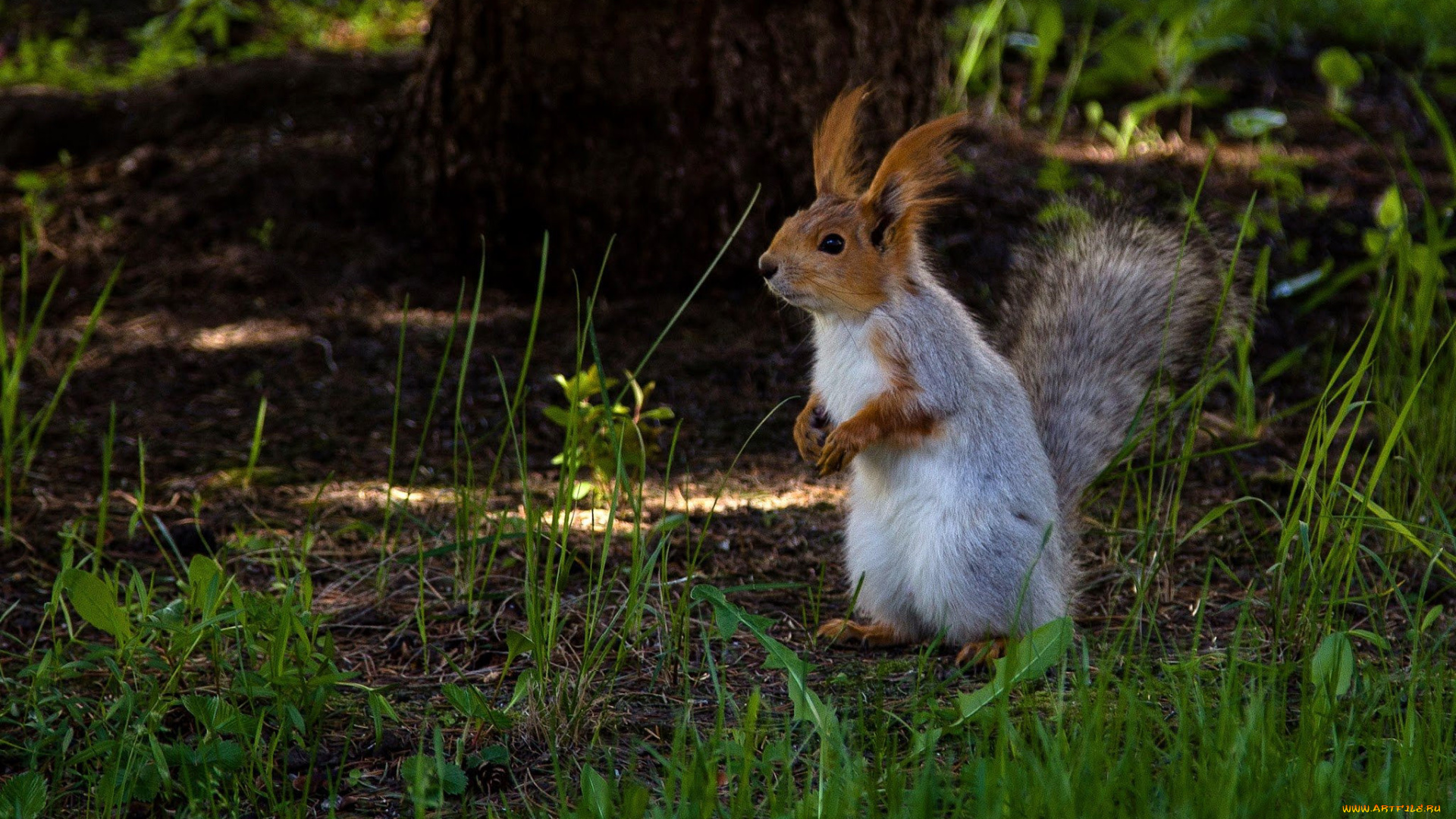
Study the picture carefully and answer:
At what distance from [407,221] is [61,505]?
1488mm

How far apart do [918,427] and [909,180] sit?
44cm

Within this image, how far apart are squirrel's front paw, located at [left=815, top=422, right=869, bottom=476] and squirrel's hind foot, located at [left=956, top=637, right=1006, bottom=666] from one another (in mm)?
403

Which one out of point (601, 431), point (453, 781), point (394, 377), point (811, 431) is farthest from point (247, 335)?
point (453, 781)

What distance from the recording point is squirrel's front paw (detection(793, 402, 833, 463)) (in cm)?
251

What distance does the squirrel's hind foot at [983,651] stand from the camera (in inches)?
93.4

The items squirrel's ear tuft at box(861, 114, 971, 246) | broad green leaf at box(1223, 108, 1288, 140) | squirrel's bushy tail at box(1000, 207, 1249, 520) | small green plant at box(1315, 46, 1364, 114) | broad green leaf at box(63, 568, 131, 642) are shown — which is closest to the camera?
broad green leaf at box(63, 568, 131, 642)

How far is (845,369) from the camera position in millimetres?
2510

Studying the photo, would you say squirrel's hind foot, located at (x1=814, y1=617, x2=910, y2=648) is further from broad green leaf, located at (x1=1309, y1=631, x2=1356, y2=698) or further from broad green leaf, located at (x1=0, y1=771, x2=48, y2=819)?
broad green leaf, located at (x1=0, y1=771, x2=48, y2=819)

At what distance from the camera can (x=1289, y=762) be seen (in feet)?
5.85

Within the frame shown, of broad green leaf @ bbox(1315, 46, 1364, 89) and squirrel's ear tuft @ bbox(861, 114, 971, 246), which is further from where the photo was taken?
broad green leaf @ bbox(1315, 46, 1364, 89)

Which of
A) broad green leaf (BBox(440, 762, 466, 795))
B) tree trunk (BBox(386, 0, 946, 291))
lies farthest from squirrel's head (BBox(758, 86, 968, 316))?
tree trunk (BBox(386, 0, 946, 291))

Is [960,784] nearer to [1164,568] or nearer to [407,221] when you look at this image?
[1164,568]

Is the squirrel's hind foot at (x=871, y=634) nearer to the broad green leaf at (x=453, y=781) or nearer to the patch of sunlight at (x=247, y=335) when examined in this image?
the broad green leaf at (x=453, y=781)

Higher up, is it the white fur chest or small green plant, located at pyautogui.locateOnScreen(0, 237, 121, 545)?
the white fur chest
